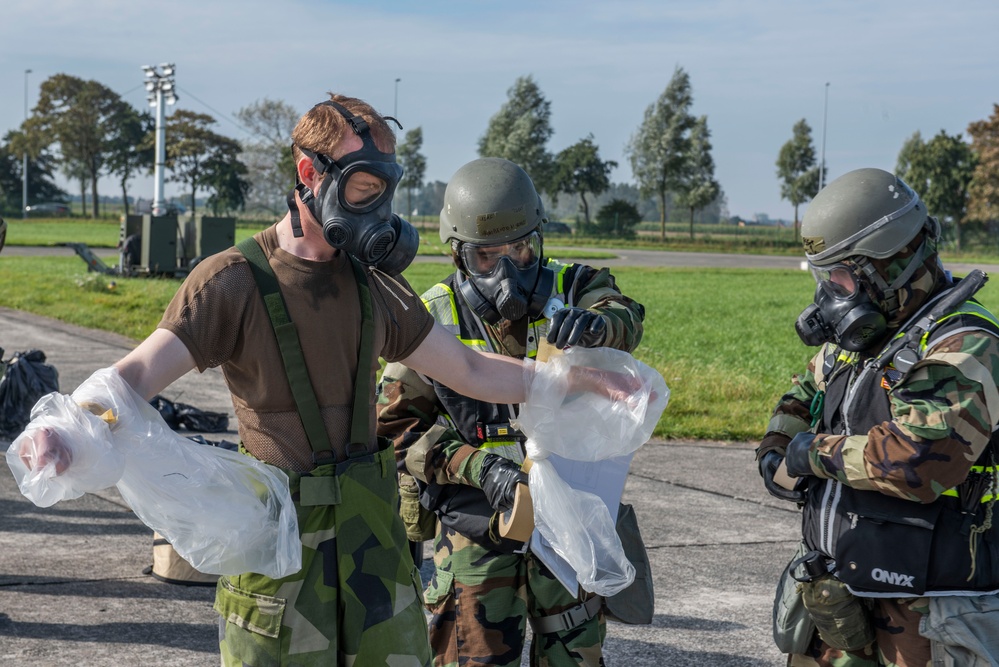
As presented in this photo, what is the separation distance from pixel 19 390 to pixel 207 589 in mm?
2628

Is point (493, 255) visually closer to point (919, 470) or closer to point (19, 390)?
point (919, 470)

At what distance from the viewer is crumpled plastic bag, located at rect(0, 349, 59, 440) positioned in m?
6.96

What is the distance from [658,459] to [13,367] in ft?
15.0

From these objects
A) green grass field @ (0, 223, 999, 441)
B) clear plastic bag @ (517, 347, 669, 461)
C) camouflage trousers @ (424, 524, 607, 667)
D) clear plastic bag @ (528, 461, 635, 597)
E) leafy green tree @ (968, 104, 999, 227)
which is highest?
leafy green tree @ (968, 104, 999, 227)

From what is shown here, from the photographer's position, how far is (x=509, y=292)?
10.9 feet

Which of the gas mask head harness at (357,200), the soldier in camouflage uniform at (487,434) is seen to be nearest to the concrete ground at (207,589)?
the soldier in camouflage uniform at (487,434)

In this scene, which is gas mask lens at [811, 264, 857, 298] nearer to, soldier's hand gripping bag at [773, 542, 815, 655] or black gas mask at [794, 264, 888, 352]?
black gas mask at [794, 264, 888, 352]

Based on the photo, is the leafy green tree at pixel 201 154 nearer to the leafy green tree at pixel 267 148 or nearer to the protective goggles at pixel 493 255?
the leafy green tree at pixel 267 148

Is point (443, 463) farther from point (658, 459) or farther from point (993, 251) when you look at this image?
point (993, 251)

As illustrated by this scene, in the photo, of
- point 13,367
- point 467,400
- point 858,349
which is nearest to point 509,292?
point 467,400

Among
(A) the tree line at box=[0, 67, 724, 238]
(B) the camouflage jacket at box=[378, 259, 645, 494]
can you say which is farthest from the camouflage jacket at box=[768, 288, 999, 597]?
(A) the tree line at box=[0, 67, 724, 238]

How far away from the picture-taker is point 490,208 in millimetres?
3461

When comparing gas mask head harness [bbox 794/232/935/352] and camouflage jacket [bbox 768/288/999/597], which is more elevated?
gas mask head harness [bbox 794/232/935/352]

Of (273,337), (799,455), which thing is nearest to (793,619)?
(799,455)
